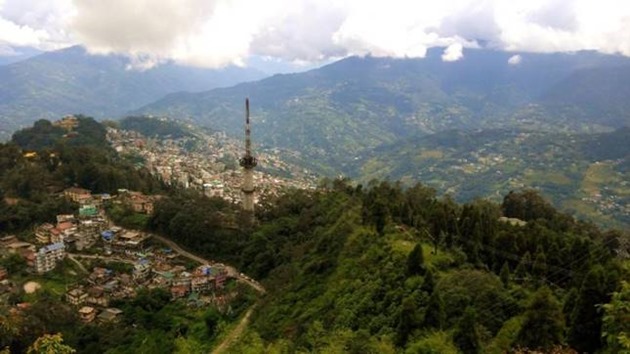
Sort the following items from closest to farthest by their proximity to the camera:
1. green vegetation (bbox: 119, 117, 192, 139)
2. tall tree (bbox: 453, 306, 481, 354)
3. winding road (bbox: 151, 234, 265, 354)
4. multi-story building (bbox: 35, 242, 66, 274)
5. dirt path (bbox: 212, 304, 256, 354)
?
tall tree (bbox: 453, 306, 481, 354) < dirt path (bbox: 212, 304, 256, 354) < winding road (bbox: 151, 234, 265, 354) < multi-story building (bbox: 35, 242, 66, 274) < green vegetation (bbox: 119, 117, 192, 139)

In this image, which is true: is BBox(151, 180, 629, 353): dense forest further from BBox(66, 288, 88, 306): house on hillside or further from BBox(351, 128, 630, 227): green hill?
BBox(351, 128, 630, 227): green hill

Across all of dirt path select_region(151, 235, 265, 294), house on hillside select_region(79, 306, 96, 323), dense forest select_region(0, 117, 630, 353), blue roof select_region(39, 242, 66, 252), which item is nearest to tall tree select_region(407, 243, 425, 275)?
dense forest select_region(0, 117, 630, 353)

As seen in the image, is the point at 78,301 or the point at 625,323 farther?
the point at 78,301

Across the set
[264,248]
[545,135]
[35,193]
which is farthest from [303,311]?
[545,135]

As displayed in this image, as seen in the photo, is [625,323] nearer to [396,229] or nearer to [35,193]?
[396,229]

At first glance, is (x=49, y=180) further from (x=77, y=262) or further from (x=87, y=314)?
(x=87, y=314)

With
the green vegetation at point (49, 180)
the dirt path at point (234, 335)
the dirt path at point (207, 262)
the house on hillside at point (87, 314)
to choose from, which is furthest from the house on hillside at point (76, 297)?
the green vegetation at point (49, 180)
